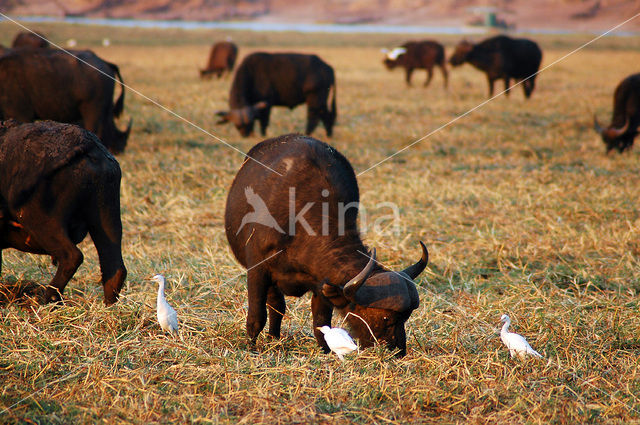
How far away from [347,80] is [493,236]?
1990 centimetres

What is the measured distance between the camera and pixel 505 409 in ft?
A: 13.4

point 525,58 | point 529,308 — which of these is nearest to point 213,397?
point 529,308

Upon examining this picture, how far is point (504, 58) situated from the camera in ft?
74.8

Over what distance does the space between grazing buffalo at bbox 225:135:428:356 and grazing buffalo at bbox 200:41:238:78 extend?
2260cm

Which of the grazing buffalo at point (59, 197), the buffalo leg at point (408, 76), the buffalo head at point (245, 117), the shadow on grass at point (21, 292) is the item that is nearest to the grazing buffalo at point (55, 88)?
the buffalo head at point (245, 117)

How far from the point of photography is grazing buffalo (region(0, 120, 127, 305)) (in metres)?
5.06

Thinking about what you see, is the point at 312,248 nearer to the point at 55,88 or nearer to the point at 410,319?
the point at 410,319

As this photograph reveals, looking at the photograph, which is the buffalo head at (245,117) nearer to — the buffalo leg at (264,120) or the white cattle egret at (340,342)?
the buffalo leg at (264,120)

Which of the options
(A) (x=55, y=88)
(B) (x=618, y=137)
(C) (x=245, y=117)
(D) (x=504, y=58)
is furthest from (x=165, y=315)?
(D) (x=504, y=58)

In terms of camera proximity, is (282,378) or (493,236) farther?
(493,236)

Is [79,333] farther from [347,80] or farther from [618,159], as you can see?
[347,80]

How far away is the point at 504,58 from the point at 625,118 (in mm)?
10062

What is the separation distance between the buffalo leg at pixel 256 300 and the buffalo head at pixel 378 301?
2.09ft

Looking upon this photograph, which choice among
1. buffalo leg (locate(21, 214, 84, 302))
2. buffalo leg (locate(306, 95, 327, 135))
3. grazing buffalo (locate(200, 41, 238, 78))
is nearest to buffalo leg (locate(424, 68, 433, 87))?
grazing buffalo (locate(200, 41, 238, 78))
